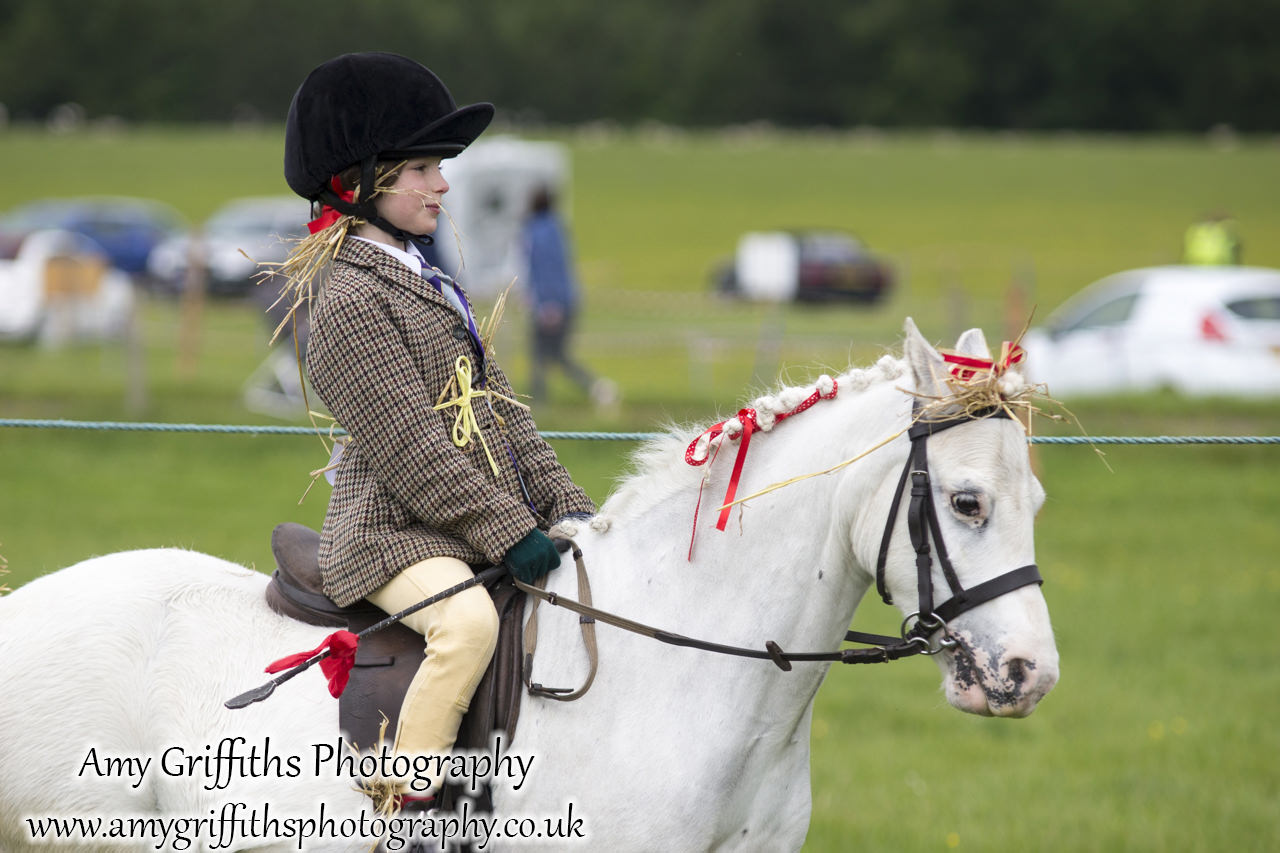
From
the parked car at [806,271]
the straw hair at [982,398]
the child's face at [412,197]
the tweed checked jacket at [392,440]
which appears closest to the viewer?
the straw hair at [982,398]

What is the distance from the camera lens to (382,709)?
3.49 m

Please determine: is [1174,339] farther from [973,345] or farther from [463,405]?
[463,405]

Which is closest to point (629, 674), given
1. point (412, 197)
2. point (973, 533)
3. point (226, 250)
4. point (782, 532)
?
point (782, 532)

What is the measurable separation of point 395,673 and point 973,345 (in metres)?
1.72

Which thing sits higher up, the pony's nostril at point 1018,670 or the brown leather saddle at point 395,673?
the pony's nostril at point 1018,670

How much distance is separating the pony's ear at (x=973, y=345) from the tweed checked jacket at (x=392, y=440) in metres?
1.20

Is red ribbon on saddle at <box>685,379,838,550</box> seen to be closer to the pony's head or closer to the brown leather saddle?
the pony's head

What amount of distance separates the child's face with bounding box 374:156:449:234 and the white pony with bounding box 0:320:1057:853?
900mm

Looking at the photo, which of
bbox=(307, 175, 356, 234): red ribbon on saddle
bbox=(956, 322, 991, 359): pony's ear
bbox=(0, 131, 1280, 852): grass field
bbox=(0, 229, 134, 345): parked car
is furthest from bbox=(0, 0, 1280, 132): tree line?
bbox=(956, 322, 991, 359): pony's ear

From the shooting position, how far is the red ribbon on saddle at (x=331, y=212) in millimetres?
3721

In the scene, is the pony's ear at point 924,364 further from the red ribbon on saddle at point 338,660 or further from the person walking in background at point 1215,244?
the person walking in background at point 1215,244

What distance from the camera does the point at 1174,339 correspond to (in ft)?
50.6

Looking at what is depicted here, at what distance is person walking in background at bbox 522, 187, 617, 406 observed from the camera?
1465 cm

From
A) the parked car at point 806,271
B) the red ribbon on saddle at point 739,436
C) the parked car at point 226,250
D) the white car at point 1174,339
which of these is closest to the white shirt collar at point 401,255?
the red ribbon on saddle at point 739,436
